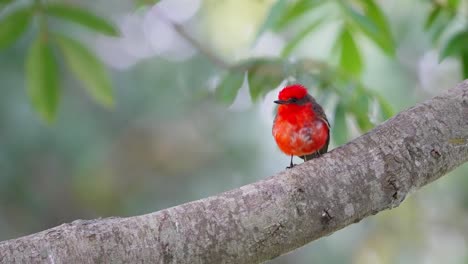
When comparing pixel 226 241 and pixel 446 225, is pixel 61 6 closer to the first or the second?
pixel 226 241

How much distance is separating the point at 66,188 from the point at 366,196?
7325mm

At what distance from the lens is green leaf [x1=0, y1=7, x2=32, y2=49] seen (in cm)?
375

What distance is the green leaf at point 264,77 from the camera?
3422 millimetres

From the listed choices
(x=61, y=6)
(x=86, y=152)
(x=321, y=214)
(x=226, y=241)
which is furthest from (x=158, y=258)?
(x=86, y=152)

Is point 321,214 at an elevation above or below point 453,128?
below

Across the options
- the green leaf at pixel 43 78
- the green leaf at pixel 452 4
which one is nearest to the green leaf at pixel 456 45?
the green leaf at pixel 452 4

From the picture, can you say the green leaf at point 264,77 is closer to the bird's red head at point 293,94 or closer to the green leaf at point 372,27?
the bird's red head at point 293,94

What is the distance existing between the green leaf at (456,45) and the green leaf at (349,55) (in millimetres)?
468

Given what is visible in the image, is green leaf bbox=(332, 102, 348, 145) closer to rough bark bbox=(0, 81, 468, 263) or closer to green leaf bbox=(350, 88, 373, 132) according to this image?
green leaf bbox=(350, 88, 373, 132)

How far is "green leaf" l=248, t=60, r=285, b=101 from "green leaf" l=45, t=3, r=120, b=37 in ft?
2.92

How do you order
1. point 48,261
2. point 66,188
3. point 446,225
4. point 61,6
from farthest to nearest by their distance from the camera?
1. point 66,188
2. point 446,225
3. point 61,6
4. point 48,261

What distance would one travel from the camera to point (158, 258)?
2059 millimetres

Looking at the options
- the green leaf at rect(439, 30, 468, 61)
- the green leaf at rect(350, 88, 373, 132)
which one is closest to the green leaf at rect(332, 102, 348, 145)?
the green leaf at rect(350, 88, 373, 132)

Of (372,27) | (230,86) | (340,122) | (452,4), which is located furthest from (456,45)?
(230,86)
